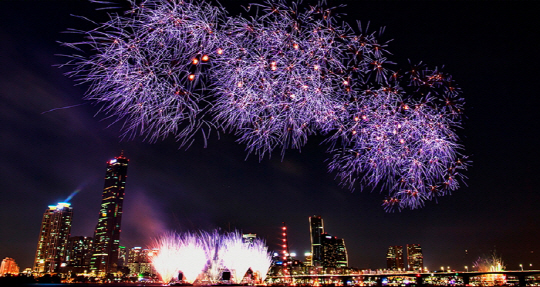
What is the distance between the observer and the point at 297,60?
38.6 feet

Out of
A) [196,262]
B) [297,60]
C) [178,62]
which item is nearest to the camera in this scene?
[178,62]

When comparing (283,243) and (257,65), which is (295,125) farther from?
(283,243)

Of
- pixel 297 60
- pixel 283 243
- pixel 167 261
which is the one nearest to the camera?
pixel 297 60

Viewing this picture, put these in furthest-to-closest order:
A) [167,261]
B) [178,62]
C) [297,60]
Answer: [167,261], [297,60], [178,62]

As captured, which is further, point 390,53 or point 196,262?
point 196,262

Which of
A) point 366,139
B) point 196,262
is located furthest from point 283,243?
point 366,139

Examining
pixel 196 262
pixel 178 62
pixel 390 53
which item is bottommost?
pixel 196 262

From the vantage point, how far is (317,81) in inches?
485

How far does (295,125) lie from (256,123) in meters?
1.50

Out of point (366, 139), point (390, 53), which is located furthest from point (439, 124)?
point (390, 53)

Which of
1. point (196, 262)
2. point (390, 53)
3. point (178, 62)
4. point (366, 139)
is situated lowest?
point (196, 262)

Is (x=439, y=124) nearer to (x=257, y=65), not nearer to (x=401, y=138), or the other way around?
(x=401, y=138)

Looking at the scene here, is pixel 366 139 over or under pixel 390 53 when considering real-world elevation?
under

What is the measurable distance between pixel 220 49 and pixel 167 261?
48.3 metres
